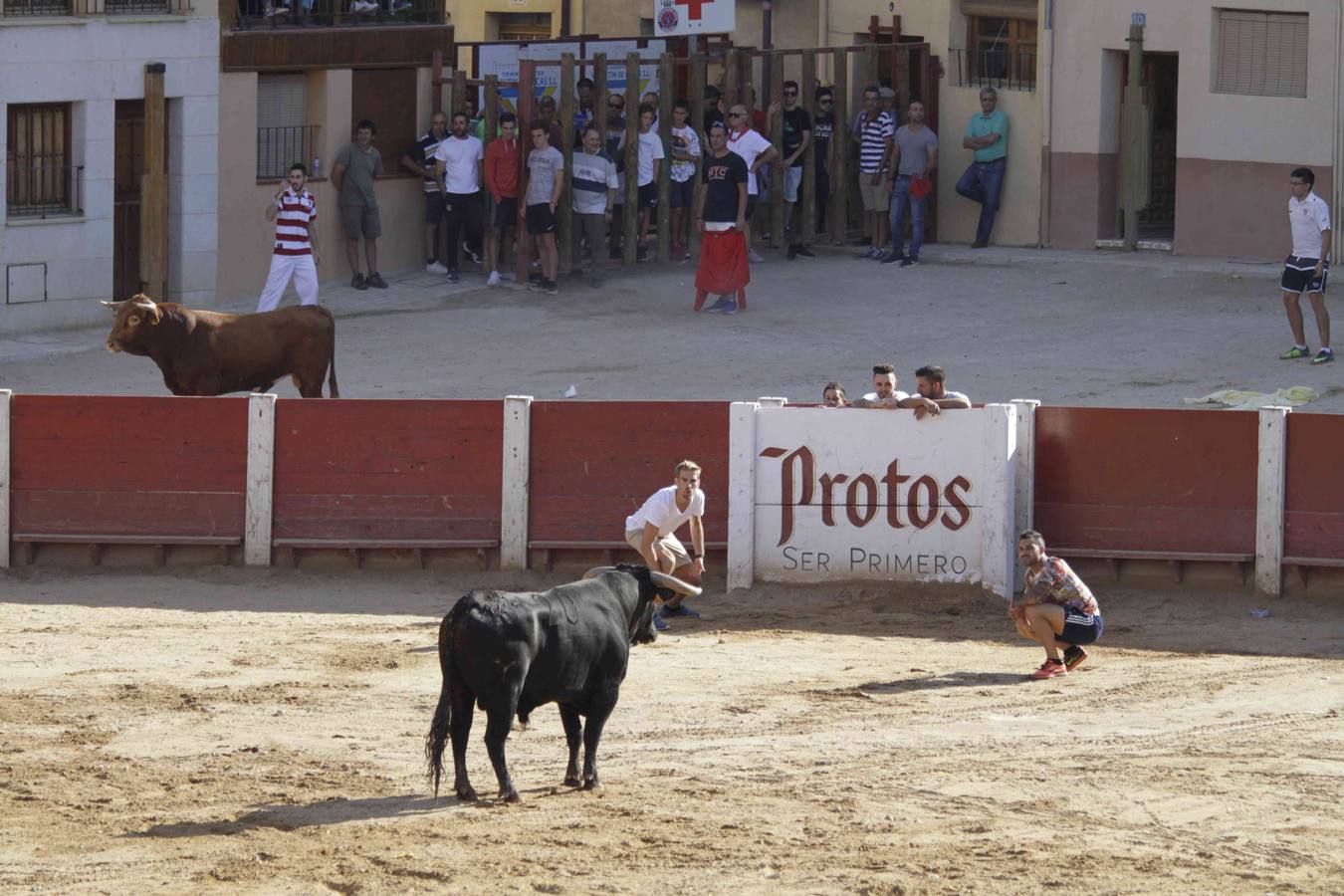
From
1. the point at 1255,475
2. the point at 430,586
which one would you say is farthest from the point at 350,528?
the point at 1255,475

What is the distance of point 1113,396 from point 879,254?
7568 millimetres

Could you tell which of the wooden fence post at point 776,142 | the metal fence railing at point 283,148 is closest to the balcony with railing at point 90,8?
the metal fence railing at point 283,148

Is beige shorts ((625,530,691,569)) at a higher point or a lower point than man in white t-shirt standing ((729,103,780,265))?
lower

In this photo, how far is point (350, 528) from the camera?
47.1ft

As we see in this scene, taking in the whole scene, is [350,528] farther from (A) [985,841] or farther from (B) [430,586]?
(A) [985,841]

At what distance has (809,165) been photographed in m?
25.0

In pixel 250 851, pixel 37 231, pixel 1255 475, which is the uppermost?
pixel 37 231

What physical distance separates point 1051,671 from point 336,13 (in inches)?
549

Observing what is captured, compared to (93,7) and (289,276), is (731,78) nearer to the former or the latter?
(289,276)

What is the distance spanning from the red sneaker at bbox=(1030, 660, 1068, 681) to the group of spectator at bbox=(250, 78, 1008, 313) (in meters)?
10.3

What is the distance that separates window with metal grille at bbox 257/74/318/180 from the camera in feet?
75.3

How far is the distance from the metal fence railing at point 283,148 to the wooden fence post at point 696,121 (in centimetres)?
417

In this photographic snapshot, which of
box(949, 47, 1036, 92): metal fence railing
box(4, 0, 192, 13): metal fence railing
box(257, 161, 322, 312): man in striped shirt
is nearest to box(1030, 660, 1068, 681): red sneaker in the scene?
box(257, 161, 322, 312): man in striped shirt

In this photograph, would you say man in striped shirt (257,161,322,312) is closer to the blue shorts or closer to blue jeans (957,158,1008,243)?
blue jeans (957,158,1008,243)
